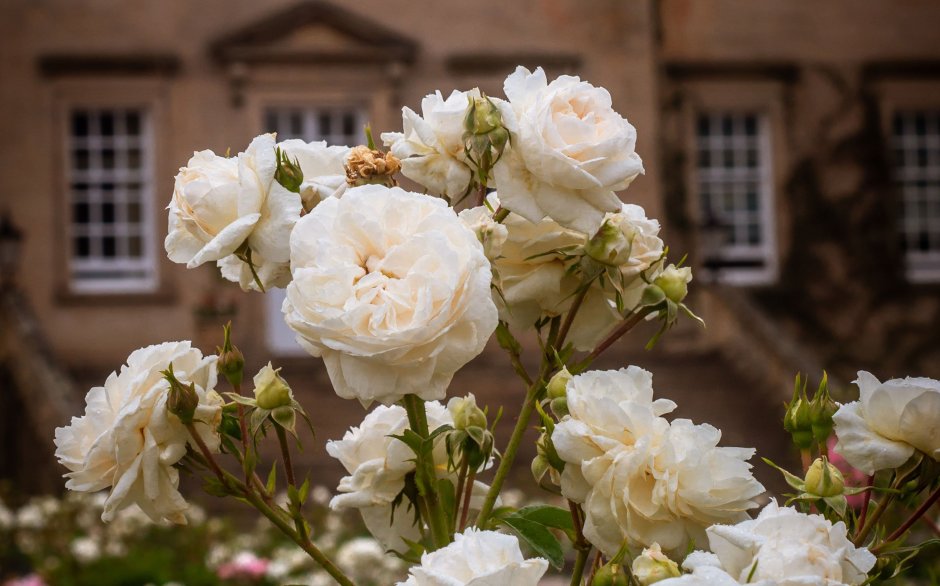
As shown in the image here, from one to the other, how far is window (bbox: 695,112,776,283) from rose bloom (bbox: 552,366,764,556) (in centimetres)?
1607

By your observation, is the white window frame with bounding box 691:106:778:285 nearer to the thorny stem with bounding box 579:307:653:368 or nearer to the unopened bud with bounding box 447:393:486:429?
the thorny stem with bounding box 579:307:653:368

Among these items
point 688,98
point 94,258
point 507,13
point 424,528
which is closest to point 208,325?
point 94,258

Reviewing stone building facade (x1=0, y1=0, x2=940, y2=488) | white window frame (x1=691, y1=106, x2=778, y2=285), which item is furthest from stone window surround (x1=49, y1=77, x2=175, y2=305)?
white window frame (x1=691, y1=106, x2=778, y2=285)

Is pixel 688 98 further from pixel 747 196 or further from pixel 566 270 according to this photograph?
pixel 566 270

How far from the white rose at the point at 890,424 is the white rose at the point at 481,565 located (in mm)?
355

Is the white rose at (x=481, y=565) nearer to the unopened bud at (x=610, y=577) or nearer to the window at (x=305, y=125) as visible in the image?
the unopened bud at (x=610, y=577)

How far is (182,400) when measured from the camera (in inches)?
49.8

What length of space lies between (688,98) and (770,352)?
5.16 meters

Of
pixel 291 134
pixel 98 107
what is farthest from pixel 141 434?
pixel 98 107

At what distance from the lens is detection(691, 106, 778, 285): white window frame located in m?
16.9

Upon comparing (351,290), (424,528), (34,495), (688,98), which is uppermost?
(688,98)

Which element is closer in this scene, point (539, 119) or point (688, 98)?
point (539, 119)

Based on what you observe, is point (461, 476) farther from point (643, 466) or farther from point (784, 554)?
point (784, 554)

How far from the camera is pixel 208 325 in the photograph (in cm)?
1430
